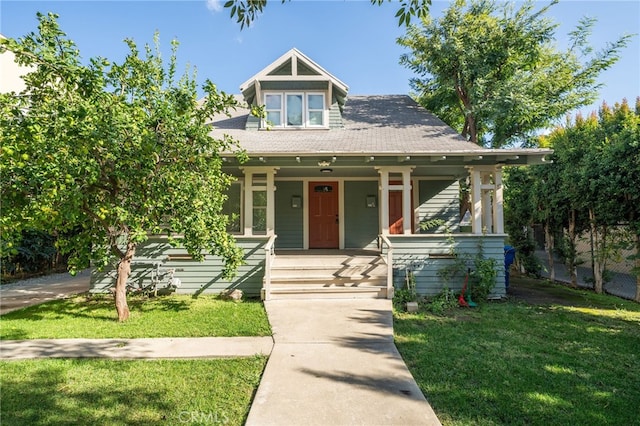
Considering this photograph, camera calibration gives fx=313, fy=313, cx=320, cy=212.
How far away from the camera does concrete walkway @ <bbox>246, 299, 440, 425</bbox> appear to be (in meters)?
2.79

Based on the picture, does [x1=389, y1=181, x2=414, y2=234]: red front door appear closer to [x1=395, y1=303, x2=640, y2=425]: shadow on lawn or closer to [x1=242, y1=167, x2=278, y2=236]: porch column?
[x1=242, y1=167, x2=278, y2=236]: porch column

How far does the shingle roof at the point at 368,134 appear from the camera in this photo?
306 inches

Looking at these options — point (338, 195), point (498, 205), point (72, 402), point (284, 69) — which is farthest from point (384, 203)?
point (72, 402)

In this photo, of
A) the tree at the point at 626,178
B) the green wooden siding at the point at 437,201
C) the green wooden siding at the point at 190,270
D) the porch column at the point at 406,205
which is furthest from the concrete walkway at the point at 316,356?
the tree at the point at 626,178

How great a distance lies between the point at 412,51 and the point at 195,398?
45.5 ft

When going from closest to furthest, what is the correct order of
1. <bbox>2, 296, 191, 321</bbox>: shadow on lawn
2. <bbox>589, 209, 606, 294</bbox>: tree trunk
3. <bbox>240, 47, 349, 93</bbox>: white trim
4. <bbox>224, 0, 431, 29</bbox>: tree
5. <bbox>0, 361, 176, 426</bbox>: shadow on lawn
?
<bbox>0, 361, 176, 426</bbox>: shadow on lawn → <bbox>224, 0, 431, 29</bbox>: tree → <bbox>2, 296, 191, 321</bbox>: shadow on lawn → <bbox>589, 209, 606, 294</bbox>: tree trunk → <bbox>240, 47, 349, 93</bbox>: white trim

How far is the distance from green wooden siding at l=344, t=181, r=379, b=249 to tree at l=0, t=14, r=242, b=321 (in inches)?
185

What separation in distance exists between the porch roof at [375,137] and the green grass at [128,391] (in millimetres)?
4822

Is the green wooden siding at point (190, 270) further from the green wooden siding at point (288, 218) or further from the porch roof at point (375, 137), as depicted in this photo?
the porch roof at point (375, 137)

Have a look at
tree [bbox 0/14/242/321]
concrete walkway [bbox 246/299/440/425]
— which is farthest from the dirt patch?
tree [bbox 0/14/242/321]

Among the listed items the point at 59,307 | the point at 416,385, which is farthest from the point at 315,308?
the point at 59,307

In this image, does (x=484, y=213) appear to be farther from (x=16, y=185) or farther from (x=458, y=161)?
(x=16, y=185)

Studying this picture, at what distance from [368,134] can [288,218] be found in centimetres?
356

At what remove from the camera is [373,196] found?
9.91 meters
